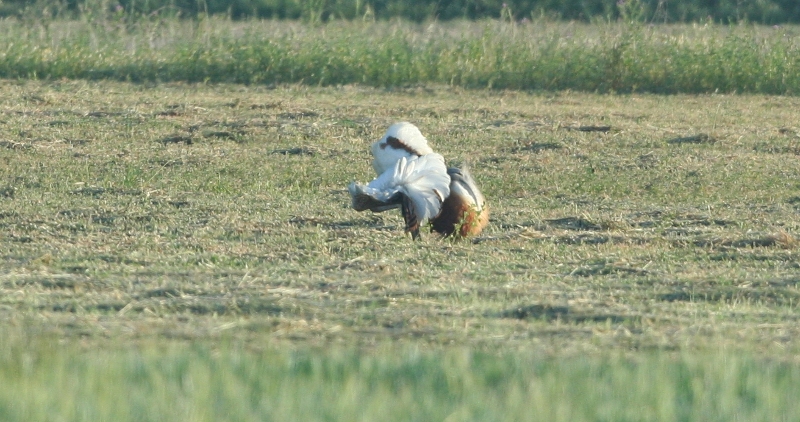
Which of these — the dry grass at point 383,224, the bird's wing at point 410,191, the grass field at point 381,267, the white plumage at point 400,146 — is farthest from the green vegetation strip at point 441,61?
the bird's wing at point 410,191

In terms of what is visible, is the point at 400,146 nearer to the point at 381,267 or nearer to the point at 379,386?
the point at 381,267

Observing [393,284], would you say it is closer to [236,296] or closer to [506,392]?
[236,296]

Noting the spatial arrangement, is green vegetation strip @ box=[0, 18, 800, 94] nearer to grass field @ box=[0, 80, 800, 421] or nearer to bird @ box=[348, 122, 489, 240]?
grass field @ box=[0, 80, 800, 421]

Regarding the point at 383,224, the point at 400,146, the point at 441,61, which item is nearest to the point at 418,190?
the point at 400,146

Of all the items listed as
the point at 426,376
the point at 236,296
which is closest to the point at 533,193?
the point at 236,296

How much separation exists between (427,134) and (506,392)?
24.2 feet

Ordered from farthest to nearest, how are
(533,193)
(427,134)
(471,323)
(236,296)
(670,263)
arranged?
(427,134), (533,193), (670,263), (236,296), (471,323)

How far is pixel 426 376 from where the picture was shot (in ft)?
12.5

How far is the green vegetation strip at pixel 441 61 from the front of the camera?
46.7ft

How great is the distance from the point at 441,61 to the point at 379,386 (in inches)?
440

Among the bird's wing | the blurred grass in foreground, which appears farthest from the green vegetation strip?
the blurred grass in foreground

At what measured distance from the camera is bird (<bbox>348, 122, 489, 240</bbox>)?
21.2ft

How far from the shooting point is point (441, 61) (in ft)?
48.0

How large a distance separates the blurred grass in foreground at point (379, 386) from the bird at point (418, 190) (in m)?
2.30
